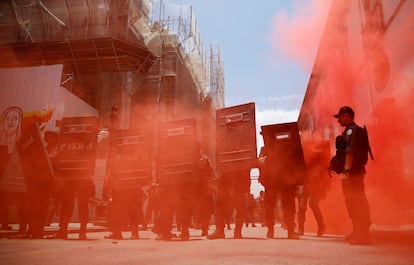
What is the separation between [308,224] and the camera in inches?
349

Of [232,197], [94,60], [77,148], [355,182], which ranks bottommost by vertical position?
[232,197]

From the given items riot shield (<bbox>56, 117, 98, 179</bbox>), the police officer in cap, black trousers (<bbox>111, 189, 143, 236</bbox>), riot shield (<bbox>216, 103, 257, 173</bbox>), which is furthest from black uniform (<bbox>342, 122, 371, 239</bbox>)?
riot shield (<bbox>56, 117, 98, 179</bbox>)

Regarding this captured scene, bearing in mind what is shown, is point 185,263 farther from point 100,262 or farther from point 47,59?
point 47,59

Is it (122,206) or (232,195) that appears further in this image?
(122,206)

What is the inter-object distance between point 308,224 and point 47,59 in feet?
50.8

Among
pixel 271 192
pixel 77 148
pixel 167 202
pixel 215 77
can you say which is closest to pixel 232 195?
→ pixel 271 192

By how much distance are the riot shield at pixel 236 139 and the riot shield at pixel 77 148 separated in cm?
213

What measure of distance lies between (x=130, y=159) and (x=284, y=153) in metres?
2.58

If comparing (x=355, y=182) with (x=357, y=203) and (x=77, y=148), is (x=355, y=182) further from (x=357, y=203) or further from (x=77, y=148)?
(x=77, y=148)

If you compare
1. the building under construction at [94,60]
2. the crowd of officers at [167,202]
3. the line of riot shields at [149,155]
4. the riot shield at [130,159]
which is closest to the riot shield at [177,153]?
the line of riot shields at [149,155]

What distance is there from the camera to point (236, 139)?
5.49 meters

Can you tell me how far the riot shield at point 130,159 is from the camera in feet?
18.3

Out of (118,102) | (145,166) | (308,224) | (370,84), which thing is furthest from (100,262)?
(118,102)

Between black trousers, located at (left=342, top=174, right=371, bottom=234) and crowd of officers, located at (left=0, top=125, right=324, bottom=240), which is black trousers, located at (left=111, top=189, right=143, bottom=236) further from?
black trousers, located at (left=342, top=174, right=371, bottom=234)
